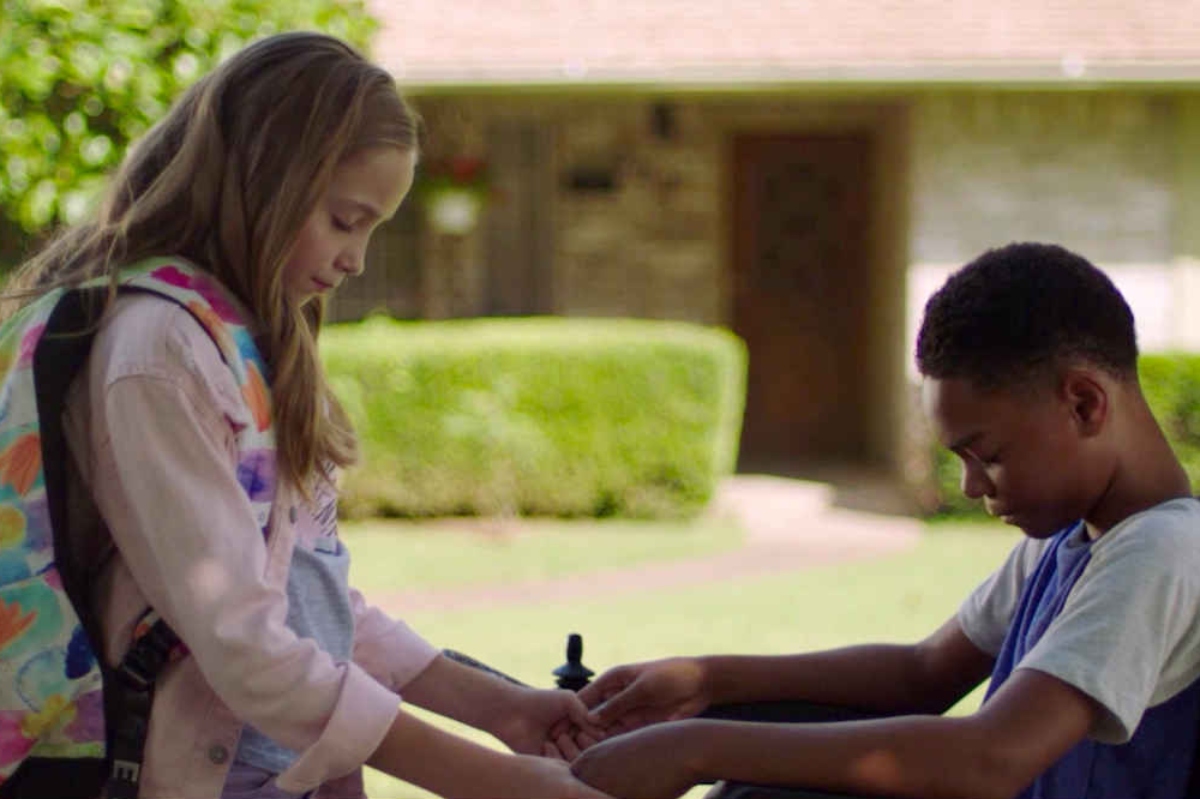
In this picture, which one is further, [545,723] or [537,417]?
[537,417]

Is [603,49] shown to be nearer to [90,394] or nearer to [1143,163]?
[1143,163]

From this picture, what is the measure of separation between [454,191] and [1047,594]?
11199 mm

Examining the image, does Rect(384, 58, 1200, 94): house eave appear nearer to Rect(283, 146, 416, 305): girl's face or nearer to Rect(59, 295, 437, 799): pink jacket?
Rect(283, 146, 416, 305): girl's face

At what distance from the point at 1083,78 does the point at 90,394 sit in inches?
439

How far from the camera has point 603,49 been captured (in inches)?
507

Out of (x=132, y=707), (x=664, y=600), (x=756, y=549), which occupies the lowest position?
(x=756, y=549)

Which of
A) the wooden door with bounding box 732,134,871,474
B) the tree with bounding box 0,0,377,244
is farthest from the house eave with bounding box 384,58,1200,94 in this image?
the tree with bounding box 0,0,377,244

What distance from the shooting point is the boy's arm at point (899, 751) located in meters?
2.13

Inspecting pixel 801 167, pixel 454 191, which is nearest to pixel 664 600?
pixel 454 191

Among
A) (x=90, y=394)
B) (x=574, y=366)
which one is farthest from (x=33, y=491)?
(x=574, y=366)

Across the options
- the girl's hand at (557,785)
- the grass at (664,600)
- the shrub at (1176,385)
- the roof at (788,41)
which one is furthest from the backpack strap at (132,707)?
the roof at (788,41)

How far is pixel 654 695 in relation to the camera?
8.93ft

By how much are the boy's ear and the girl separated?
820 mm

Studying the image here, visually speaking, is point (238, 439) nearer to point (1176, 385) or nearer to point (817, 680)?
point (817, 680)
